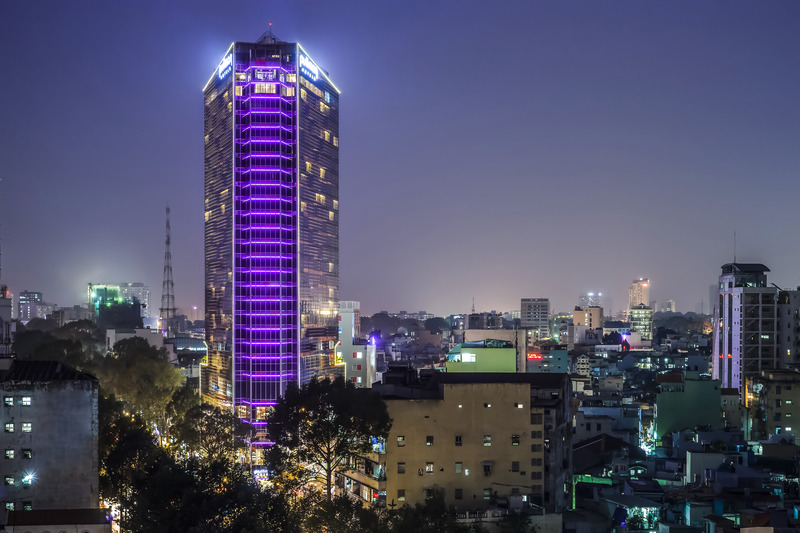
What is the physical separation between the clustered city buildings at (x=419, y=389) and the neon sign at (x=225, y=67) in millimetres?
426

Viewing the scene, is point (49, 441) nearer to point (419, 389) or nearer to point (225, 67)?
point (419, 389)

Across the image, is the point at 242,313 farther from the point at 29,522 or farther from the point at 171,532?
the point at 171,532

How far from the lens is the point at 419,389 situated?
1949 inches

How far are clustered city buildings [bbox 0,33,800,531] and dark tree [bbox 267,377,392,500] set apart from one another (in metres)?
2.48

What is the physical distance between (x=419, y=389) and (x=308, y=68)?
156ft

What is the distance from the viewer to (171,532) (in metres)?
31.1

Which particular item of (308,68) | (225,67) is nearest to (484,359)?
(308,68)

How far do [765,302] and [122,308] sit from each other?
12924 cm

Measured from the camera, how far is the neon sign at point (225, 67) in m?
80.0

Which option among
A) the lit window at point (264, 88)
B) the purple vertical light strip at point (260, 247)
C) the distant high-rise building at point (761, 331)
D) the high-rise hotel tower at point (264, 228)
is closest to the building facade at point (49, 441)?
the high-rise hotel tower at point (264, 228)

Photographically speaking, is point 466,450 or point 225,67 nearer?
point 466,450

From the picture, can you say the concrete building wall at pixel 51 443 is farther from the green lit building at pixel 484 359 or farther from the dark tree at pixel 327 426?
the green lit building at pixel 484 359

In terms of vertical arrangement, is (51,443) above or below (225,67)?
below

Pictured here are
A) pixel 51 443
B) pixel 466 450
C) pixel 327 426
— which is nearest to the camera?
pixel 51 443
